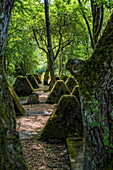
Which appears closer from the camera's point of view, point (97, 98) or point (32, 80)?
point (97, 98)

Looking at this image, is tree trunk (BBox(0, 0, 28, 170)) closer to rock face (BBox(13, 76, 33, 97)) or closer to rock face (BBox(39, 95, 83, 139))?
rock face (BBox(39, 95, 83, 139))

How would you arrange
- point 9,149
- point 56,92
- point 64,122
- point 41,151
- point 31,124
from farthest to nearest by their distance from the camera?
point 56,92, point 31,124, point 64,122, point 41,151, point 9,149

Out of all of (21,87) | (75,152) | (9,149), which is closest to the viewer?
(9,149)

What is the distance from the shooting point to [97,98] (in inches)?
94.3

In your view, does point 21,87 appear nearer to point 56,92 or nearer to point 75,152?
point 56,92

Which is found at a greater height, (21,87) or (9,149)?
(9,149)

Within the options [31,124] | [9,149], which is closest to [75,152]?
[9,149]

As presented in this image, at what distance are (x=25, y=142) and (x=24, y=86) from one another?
927 centimetres

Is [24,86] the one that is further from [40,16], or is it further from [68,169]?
[68,169]

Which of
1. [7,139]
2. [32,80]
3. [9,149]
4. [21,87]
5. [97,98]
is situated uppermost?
[97,98]

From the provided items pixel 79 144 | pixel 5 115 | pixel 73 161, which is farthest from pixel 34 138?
pixel 5 115

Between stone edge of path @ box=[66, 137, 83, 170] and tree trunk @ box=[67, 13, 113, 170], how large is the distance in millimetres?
759

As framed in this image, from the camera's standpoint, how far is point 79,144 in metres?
4.36

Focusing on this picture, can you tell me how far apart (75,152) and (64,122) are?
4.08 feet
